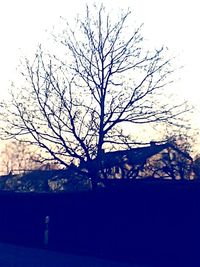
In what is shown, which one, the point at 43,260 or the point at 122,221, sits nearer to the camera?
the point at 43,260

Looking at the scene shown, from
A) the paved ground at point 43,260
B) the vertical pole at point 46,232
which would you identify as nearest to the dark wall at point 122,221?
the vertical pole at point 46,232

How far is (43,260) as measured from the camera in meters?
13.4

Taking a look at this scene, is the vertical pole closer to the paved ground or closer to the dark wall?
the dark wall

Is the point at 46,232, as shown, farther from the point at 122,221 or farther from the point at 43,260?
the point at 122,221

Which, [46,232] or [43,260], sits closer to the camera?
[43,260]

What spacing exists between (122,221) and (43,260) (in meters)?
2.48

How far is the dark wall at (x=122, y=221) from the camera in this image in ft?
A: 39.6

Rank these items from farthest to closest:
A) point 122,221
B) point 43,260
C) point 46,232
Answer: point 46,232, point 122,221, point 43,260

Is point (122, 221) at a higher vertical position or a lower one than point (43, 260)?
higher

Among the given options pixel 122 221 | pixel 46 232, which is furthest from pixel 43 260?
pixel 46 232

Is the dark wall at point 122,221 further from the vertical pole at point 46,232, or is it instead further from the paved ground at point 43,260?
the paved ground at point 43,260

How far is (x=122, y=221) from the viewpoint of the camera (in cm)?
1379

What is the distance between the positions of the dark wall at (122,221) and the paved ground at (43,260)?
2.15 feet

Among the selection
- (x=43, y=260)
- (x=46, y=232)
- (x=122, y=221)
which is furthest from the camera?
(x=46, y=232)
